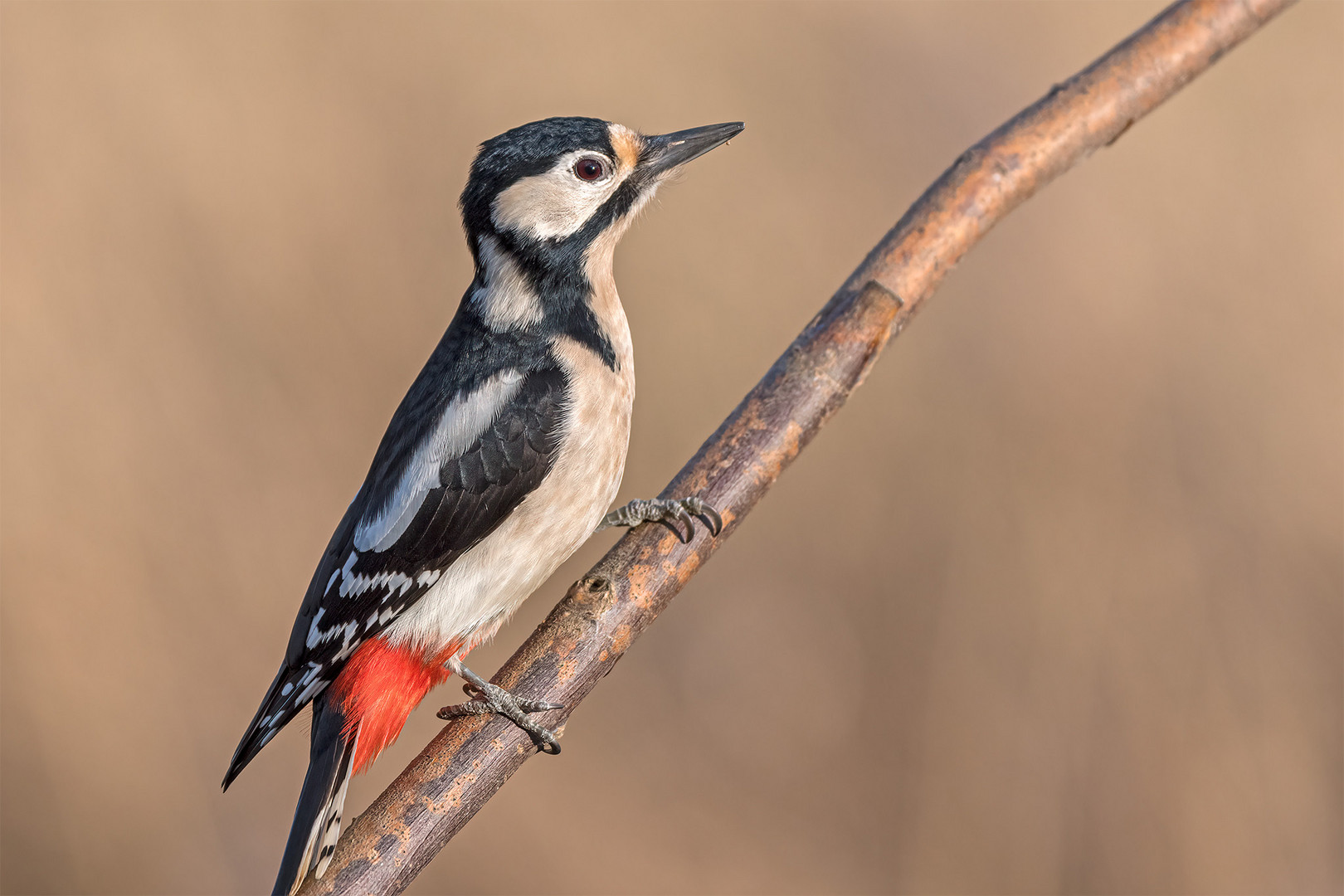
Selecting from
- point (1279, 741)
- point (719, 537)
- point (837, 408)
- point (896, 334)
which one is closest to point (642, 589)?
point (719, 537)

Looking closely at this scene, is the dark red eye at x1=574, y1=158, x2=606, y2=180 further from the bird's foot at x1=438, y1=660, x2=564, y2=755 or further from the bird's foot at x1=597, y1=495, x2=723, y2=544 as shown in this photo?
the bird's foot at x1=438, y1=660, x2=564, y2=755

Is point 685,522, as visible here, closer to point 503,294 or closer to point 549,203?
point 503,294

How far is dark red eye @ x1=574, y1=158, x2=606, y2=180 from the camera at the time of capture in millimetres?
2264

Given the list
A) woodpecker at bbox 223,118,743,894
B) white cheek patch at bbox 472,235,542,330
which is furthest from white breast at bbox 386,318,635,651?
white cheek patch at bbox 472,235,542,330

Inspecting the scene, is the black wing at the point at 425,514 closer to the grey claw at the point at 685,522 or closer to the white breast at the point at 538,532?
the white breast at the point at 538,532

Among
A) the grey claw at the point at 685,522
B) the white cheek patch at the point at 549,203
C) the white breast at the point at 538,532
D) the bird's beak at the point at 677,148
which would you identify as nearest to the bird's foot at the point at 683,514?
the grey claw at the point at 685,522

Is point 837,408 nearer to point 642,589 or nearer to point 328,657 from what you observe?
point 642,589

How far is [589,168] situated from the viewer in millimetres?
2287

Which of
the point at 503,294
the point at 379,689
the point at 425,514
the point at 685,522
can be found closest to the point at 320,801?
the point at 379,689

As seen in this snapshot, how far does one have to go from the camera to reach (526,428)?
208 centimetres

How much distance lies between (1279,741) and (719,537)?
7.95 feet

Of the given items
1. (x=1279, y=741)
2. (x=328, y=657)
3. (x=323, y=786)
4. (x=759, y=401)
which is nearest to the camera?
(x=323, y=786)

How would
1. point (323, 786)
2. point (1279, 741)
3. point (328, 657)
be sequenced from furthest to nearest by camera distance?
point (1279, 741) < point (328, 657) < point (323, 786)

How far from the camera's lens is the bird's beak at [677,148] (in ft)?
7.86
